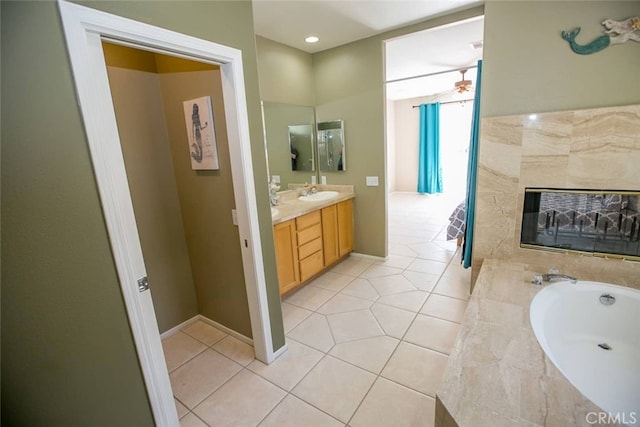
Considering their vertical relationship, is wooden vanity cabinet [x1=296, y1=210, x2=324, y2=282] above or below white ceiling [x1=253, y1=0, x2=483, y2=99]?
below

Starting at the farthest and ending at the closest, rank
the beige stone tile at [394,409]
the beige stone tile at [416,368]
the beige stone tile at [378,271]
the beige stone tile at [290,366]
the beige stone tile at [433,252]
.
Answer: the beige stone tile at [433,252], the beige stone tile at [378,271], the beige stone tile at [290,366], the beige stone tile at [416,368], the beige stone tile at [394,409]

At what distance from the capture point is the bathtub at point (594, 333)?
5.23ft

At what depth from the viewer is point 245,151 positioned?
66.8 inches

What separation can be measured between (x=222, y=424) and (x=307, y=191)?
2.62 m

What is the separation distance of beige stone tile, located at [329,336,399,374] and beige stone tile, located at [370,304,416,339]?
0.10 meters

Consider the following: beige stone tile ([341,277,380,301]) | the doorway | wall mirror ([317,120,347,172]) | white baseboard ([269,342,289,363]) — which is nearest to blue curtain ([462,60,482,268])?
beige stone tile ([341,277,380,301])

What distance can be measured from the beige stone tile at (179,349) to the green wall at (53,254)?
0.92m

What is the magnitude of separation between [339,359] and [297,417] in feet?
1.71

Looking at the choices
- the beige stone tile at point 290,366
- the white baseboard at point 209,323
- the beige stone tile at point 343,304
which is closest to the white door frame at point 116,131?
the beige stone tile at point 290,366

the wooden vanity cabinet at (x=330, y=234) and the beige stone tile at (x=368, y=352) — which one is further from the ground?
the wooden vanity cabinet at (x=330, y=234)

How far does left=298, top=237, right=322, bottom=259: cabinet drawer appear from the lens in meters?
2.92

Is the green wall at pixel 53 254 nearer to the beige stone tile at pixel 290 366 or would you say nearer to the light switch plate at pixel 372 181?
the beige stone tile at pixel 290 366

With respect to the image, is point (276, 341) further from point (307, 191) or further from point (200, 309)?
point (307, 191)

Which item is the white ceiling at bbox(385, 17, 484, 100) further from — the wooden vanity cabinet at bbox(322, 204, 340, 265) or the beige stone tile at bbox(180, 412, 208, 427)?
the beige stone tile at bbox(180, 412, 208, 427)
